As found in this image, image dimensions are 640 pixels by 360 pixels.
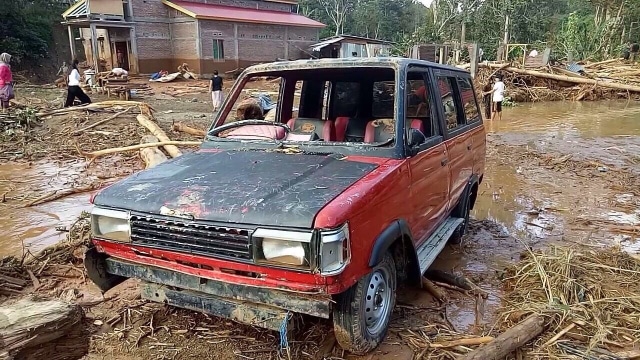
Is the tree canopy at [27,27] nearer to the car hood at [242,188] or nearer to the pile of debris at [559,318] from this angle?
the car hood at [242,188]

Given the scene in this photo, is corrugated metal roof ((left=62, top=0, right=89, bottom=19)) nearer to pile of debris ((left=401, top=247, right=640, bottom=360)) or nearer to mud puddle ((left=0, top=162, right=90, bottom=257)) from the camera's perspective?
mud puddle ((left=0, top=162, right=90, bottom=257))

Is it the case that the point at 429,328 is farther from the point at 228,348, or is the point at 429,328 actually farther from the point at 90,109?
the point at 90,109

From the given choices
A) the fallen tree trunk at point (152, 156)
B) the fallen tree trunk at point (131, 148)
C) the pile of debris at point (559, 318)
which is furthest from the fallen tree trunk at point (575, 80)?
the pile of debris at point (559, 318)

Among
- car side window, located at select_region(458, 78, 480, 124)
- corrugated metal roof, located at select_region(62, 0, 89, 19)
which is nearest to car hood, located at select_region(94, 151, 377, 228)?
car side window, located at select_region(458, 78, 480, 124)

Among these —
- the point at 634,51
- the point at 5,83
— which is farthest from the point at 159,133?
the point at 634,51

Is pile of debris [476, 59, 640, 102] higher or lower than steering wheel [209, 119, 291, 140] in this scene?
lower

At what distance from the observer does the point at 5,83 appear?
1299 centimetres

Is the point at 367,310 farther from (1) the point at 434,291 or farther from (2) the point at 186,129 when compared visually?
(2) the point at 186,129

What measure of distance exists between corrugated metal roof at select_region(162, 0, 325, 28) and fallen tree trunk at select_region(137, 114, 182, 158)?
16.7m

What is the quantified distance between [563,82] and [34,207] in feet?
77.4

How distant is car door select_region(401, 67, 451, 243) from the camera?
3.61 m

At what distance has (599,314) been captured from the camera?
351 cm

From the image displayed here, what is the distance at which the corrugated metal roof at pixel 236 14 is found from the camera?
28.1 meters

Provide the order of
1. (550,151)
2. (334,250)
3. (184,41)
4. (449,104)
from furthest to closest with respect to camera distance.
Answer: (184,41), (550,151), (449,104), (334,250)
